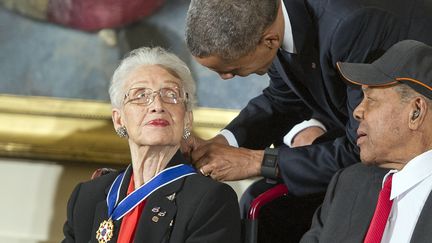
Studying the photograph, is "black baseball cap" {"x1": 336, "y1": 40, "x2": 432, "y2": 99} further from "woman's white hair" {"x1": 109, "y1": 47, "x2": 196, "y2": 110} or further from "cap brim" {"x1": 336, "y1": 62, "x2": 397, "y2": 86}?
"woman's white hair" {"x1": 109, "y1": 47, "x2": 196, "y2": 110}

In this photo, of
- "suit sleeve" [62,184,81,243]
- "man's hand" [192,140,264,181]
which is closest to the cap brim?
"man's hand" [192,140,264,181]

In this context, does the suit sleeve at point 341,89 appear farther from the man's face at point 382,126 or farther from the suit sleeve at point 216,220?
the suit sleeve at point 216,220

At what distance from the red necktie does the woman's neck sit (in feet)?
2.27

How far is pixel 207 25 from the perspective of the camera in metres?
2.76

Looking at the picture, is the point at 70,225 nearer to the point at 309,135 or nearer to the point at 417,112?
the point at 309,135

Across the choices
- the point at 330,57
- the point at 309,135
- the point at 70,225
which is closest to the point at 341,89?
the point at 330,57

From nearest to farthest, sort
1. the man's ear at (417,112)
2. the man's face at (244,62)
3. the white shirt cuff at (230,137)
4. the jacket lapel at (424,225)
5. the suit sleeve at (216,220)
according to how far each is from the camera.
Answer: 1. the jacket lapel at (424,225)
2. the man's ear at (417,112)
3. the suit sleeve at (216,220)
4. the man's face at (244,62)
5. the white shirt cuff at (230,137)

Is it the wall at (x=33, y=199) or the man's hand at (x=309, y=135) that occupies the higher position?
the man's hand at (x=309, y=135)

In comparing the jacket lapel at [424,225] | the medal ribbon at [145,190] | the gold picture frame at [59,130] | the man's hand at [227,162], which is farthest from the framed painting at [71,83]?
the jacket lapel at [424,225]

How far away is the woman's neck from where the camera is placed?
110 inches

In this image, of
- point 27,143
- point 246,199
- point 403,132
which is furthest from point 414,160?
point 27,143

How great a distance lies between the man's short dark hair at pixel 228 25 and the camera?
2.75m

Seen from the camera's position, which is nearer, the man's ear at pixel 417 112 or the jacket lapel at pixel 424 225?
the jacket lapel at pixel 424 225

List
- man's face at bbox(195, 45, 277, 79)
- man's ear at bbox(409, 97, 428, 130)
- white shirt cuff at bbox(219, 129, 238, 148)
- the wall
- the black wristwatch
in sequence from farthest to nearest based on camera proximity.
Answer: the wall, white shirt cuff at bbox(219, 129, 238, 148), the black wristwatch, man's face at bbox(195, 45, 277, 79), man's ear at bbox(409, 97, 428, 130)
